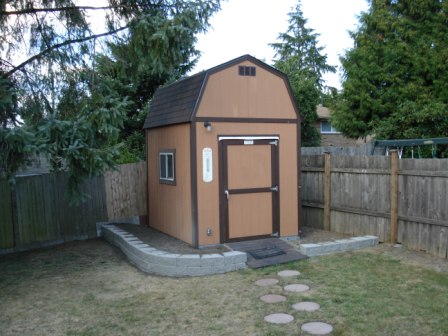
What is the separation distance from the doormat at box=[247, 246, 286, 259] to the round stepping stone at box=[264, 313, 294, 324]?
2312 mm

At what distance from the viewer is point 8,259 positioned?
825 centimetres

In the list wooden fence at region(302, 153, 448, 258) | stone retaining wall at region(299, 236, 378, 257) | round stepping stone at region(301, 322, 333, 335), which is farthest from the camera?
stone retaining wall at region(299, 236, 378, 257)

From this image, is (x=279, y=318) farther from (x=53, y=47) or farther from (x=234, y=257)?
(x=53, y=47)

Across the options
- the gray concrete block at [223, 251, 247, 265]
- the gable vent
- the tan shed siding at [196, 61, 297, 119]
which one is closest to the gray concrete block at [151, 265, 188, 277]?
the gray concrete block at [223, 251, 247, 265]

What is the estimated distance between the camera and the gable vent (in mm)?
8141

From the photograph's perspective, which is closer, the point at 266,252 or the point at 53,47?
the point at 53,47

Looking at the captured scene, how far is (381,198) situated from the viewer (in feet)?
27.0

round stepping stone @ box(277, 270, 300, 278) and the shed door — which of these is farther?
the shed door

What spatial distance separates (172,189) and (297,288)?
3796 mm

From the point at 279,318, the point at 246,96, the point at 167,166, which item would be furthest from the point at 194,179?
the point at 279,318

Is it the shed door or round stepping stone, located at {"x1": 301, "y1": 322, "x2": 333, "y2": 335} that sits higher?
the shed door

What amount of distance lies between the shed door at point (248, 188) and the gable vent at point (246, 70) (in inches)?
49.7

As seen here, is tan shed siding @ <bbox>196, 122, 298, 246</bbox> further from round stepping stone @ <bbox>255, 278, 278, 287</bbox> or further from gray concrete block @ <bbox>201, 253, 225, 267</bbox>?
round stepping stone @ <bbox>255, 278, 278, 287</bbox>

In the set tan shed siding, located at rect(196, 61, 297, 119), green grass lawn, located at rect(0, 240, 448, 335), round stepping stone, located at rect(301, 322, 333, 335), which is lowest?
green grass lawn, located at rect(0, 240, 448, 335)
